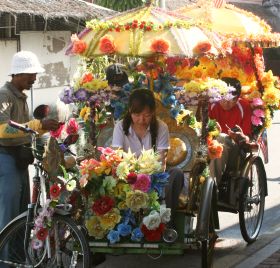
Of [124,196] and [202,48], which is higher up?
[202,48]

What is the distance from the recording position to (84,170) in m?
5.50

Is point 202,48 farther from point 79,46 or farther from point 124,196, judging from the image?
point 124,196

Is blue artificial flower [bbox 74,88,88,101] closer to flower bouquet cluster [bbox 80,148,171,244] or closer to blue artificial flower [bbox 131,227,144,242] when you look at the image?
flower bouquet cluster [bbox 80,148,171,244]

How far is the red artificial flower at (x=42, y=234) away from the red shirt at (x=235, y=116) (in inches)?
120

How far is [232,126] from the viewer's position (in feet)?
25.0

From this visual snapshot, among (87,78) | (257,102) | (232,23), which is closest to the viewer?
(87,78)

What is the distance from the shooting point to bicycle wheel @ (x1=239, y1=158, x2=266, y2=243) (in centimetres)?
709

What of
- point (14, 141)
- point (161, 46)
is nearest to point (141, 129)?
point (161, 46)

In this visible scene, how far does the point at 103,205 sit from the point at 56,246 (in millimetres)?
522

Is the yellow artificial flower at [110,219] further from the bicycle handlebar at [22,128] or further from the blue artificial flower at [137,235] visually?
the bicycle handlebar at [22,128]

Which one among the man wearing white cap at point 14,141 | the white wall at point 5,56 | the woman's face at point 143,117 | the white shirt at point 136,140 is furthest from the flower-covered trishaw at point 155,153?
the white wall at point 5,56

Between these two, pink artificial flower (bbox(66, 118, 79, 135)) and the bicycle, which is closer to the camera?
the bicycle

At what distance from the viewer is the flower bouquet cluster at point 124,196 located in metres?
5.39

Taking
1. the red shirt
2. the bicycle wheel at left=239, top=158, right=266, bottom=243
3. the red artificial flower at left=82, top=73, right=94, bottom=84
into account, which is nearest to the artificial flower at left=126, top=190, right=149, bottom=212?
the red artificial flower at left=82, top=73, right=94, bottom=84
